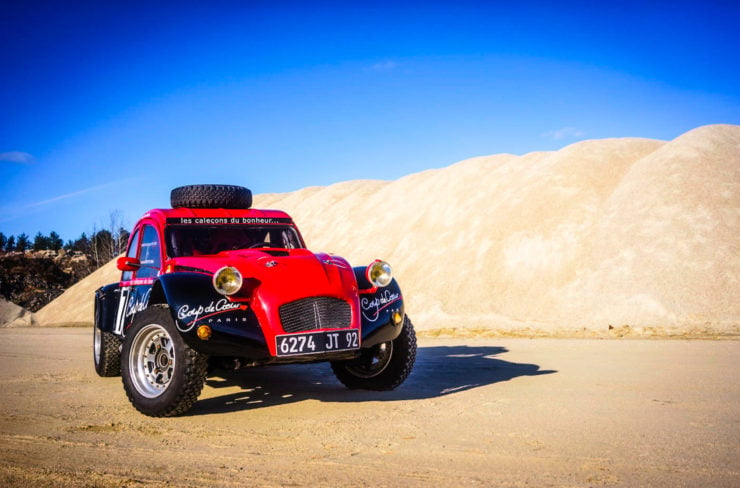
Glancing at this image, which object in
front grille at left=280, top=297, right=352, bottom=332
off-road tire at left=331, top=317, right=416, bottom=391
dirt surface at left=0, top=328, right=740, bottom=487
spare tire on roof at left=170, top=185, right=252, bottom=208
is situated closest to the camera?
dirt surface at left=0, top=328, right=740, bottom=487

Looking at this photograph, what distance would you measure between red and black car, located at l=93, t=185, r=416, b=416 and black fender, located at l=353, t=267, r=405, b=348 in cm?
1

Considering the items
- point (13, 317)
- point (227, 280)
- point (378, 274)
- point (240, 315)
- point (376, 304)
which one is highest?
point (378, 274)

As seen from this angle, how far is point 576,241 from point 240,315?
25539 mm

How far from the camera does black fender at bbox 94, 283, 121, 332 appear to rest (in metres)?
8.52

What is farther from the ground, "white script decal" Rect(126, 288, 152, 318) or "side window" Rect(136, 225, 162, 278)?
"side window" Rect(136, 225, 162, 278)

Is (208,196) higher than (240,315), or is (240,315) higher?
(208,196)

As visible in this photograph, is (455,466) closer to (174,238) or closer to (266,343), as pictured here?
(266,343)

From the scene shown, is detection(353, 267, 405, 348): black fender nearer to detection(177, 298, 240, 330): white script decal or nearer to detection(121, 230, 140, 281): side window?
detection(177, 298, 240, 330): white script decal

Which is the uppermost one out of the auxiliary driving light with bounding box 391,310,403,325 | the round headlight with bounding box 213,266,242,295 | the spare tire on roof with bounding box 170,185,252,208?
the spare tire on roof with bounding box 170,185,252,208

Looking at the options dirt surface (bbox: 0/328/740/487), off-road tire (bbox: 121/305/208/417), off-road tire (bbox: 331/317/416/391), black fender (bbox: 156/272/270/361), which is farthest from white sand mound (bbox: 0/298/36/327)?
black fender (bbox: 156/272/270/361)

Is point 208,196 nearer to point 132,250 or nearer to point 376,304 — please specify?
point 132,250

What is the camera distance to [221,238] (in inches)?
298

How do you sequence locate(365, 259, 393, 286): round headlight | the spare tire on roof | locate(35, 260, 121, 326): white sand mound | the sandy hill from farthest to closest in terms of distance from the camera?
1. locate(35, 260, 121, 326): white sand mound
2. the sandy hill
3. the spare tire on roof
4. locate(365, 259, 393, 286): round headlight

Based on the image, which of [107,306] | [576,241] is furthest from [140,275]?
[576,241]
